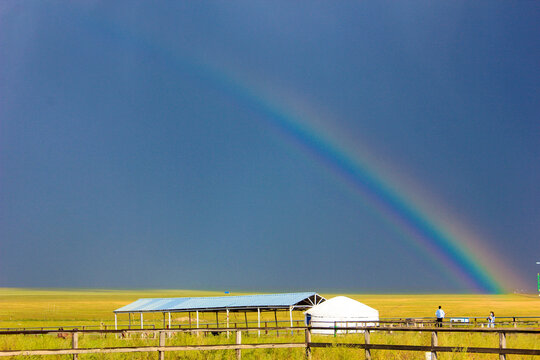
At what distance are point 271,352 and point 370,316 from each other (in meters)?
33.3

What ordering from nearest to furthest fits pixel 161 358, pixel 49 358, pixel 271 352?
1. pixel 161 358
2. pixel 49 358
3. pixel 271 352

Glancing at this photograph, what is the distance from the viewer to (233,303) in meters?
56.2

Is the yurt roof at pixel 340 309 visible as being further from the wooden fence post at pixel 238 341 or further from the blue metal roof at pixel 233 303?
the wooden fence post at pixel 238 341

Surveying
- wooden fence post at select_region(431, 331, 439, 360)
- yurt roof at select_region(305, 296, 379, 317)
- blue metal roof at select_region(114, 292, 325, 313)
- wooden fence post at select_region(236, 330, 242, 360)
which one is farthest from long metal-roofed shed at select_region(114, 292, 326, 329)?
wooden fence post at select_region(431, 331, 439, 360)

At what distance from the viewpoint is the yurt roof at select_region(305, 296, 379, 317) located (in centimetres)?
5025

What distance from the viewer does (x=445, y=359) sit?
1767 centimetres

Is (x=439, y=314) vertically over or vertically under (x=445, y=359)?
over

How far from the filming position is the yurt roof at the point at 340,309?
1978 inches

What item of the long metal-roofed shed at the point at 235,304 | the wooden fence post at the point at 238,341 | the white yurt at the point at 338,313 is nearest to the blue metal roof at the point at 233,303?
the long metal-roofed shed at the point at 235,304

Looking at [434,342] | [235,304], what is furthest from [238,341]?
[235,304]

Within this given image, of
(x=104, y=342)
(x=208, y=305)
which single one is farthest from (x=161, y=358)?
(x=208, y=305)

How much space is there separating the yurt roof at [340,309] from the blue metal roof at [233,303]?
141 cm

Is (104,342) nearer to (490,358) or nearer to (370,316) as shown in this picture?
(490,358)

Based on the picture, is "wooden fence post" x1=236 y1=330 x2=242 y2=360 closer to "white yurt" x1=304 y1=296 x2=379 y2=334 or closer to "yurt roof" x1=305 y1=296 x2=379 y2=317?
"white yurt" x1=304 y1=296 x2=379 y2=334
